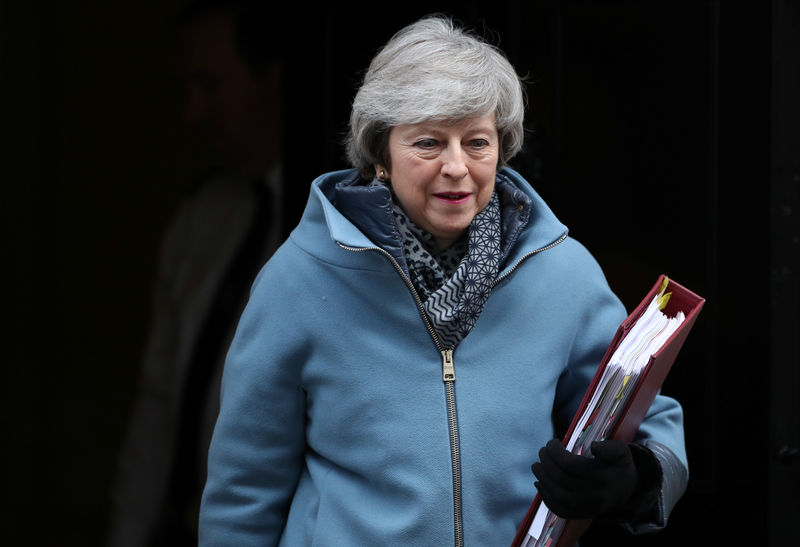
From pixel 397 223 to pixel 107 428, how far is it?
12.3 ft

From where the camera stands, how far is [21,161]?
509 cm

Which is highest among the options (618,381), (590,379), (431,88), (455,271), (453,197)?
(431,88)

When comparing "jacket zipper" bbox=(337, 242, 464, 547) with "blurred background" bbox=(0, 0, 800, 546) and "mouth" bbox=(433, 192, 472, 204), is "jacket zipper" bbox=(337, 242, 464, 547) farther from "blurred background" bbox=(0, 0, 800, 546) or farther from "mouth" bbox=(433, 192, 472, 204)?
"blurred background" bbox=(0, 0, 800, 546)

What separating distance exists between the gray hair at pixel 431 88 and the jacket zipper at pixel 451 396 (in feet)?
0.72

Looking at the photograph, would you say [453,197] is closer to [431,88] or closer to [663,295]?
[431,88]

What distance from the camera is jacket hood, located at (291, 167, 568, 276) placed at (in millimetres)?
1972

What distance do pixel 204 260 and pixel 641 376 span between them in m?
2.43

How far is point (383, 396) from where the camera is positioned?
1.96 metres

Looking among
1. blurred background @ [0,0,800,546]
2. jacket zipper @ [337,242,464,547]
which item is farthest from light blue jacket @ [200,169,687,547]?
blurred background @ [0,0,800,546]

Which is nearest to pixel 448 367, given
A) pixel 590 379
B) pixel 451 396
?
pixel 451 396

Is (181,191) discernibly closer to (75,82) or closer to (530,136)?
(75,82)

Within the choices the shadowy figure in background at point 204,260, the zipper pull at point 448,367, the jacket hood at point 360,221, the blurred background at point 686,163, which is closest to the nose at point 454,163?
the jacket hood at point 360,221

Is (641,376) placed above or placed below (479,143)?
below

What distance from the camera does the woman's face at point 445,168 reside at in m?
1.93
